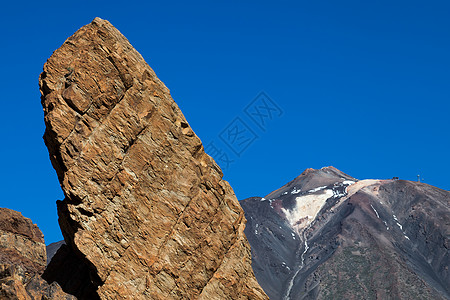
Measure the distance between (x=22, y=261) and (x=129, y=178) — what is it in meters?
6.29

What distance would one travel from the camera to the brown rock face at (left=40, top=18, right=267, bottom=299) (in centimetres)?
2220

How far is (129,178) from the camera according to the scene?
74.9ft

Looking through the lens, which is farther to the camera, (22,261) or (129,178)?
(22,261)

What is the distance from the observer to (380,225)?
19812 centimetres

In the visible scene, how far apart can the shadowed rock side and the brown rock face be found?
6.34 ft

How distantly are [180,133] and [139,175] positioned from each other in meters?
2.48

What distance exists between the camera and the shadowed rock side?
2142cm

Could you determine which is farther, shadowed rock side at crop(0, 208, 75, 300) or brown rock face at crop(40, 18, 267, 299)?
brown rock face at crop(40, 18, 267, 299)

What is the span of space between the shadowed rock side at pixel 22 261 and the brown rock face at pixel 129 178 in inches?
76.0

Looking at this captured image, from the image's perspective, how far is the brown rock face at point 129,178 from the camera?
2220 cm

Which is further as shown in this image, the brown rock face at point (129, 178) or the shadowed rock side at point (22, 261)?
the brown rock face at point (129, 178)

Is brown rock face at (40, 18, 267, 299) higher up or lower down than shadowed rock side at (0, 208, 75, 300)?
higher up

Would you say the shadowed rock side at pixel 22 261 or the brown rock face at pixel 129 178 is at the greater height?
the brown rock face at pixel 129 178

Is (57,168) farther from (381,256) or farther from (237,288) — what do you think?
(381,256)
